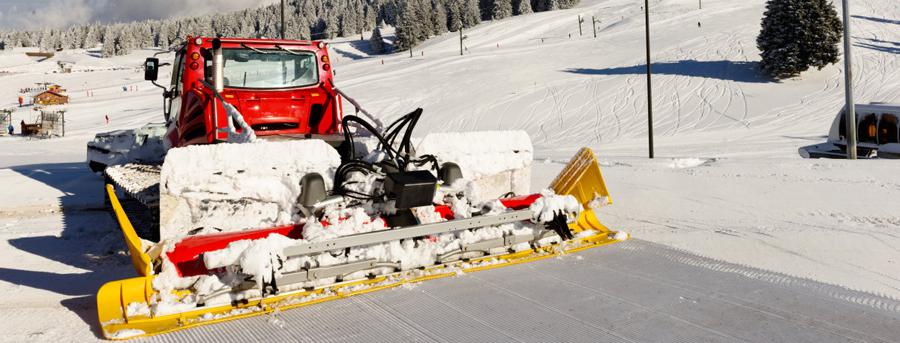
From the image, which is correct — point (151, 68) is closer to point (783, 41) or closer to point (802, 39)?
point (783, 41)

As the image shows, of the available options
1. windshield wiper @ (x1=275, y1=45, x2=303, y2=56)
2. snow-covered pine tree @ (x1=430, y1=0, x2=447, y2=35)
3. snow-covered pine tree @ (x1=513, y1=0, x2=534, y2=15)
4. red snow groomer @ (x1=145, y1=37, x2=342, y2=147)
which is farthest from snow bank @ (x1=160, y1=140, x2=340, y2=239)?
snow-covered pine tree @ (x1=513, y1=0, x2=534, y2=15)

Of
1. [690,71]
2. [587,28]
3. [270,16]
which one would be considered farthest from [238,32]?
[690,71]

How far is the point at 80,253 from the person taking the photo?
6.12m

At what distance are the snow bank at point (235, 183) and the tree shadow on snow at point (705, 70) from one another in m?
37.4

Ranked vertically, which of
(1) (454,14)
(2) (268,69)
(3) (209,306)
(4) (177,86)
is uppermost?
(1) (454,14)

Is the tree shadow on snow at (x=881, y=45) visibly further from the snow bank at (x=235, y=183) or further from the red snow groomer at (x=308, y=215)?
the snow bank at (x=235, y=183)

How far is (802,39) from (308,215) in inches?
1549

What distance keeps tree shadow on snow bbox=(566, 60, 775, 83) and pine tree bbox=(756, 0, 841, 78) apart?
1.25 metres

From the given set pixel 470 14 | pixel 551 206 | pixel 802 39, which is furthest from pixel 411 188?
pixel 470 14

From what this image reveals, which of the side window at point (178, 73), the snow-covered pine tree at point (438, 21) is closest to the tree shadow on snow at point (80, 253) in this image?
the side window at point (178, 73)

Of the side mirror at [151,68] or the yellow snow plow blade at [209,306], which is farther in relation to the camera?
the side mirror at [151,68]

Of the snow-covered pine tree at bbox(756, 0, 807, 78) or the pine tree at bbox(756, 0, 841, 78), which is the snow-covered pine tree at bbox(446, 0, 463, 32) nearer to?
the snow-covered pine tree at bbox(756, 0, 807, 78)

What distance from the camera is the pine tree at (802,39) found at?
36.3 metres

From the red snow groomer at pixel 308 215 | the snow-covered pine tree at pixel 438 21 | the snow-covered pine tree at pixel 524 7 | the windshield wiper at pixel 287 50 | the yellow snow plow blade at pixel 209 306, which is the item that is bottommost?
the yellow snow plow blade at pixel 209 306
